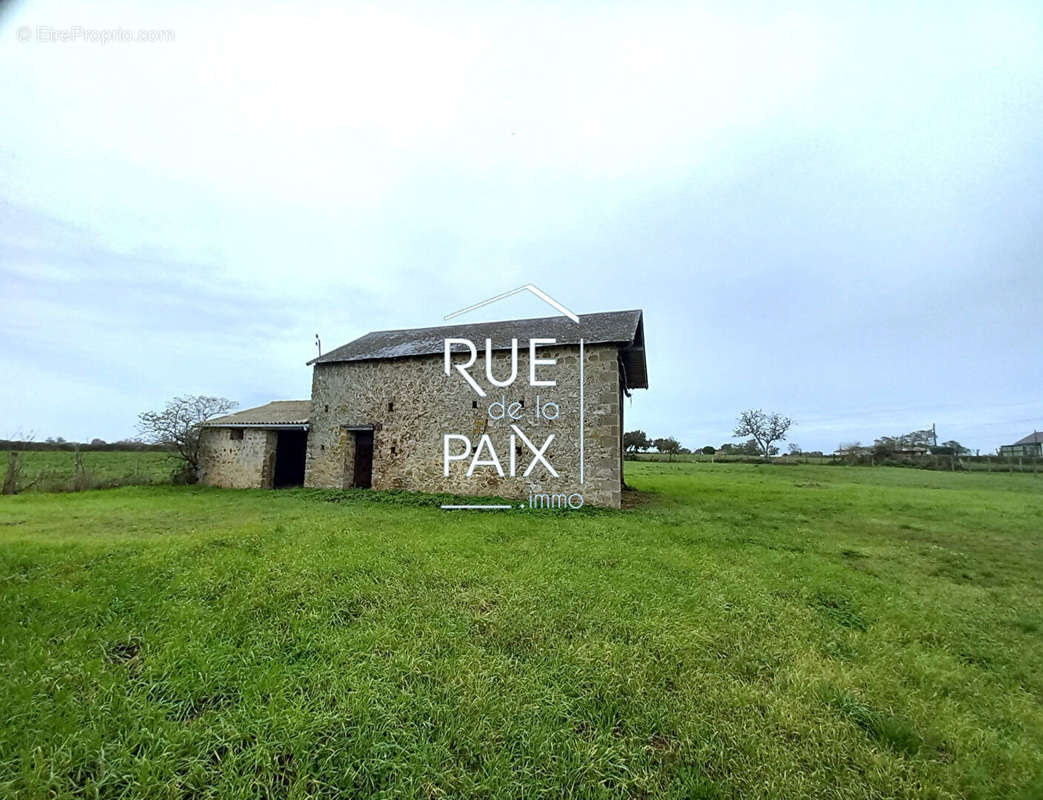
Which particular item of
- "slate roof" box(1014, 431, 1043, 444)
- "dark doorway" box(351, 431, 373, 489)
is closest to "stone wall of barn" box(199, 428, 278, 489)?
"dark doorway" box(351, 431, 373, 489)

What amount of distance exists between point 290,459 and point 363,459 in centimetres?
476

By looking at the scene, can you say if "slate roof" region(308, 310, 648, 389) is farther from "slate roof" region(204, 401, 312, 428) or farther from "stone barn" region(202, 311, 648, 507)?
"slate roof" region(204, 401, 312, 428)

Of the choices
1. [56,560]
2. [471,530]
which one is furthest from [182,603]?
[471,530]

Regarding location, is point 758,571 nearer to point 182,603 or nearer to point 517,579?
point 517,579

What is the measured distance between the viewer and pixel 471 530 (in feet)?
25.7

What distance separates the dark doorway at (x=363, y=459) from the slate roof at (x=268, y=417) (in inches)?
80.7

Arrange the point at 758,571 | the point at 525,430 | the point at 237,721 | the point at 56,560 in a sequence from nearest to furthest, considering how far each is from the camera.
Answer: the point at 237,721
the point at 56,560
the point at 758,571
the point at 525,430

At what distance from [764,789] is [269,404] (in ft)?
69.5

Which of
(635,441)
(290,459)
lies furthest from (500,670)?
(635,441)

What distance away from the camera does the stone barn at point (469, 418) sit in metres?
11.2

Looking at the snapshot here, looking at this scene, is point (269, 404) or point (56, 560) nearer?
point (56, 560)

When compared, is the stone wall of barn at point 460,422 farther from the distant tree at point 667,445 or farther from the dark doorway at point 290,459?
the distant tree at point 667,445

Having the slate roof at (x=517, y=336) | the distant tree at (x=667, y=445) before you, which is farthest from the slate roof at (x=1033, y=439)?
the slate roof at (x=517, y=336)

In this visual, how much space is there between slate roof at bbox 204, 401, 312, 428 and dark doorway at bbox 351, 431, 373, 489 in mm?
2049
